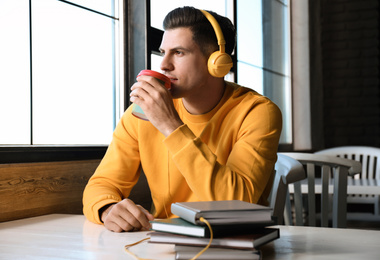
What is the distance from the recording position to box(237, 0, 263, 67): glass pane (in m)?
3.83

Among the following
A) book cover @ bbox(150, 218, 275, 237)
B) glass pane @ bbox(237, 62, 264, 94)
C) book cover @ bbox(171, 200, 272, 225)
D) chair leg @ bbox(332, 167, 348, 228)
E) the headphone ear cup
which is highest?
glass pane @ bbox(237, 62, 264, 94)

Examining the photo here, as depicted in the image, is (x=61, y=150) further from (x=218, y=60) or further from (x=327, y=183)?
(x=327, y=183)

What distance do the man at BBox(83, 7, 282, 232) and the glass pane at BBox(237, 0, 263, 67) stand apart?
7.43 feet

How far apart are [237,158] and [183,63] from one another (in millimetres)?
356

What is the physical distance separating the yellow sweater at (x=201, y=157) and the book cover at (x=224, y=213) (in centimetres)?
32

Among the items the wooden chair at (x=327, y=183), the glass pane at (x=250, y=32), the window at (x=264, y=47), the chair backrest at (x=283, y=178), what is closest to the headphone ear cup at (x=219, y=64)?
the chair backrest at (x=283, y=178)

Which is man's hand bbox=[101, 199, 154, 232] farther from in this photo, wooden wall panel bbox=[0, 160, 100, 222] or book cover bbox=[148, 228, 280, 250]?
wooden wall panel bbox=[0, 160, 100, 222]

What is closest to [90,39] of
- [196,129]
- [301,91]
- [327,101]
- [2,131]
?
[2,131]

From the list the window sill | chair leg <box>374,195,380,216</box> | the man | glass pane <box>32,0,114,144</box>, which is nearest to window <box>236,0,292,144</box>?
chair leg <box>374,195,380,216</box>

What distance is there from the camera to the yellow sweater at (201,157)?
1236 mm

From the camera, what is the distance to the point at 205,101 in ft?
5.05

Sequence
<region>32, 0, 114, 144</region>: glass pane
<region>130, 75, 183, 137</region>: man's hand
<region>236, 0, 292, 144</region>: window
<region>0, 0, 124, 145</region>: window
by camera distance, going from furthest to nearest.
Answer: <region>236, 0, 292, 144</region>: window
<region>32, 0, 114, 144</region>: glass pane
<region>0, 0, 124, 145</region>: window
<region>130, 75, 183, 137</region>: man's hand

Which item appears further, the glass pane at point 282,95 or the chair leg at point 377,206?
the glass pane at point 282,95

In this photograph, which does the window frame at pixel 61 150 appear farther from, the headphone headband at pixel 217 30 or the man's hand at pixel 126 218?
the headphone headband at pixel 217 30
